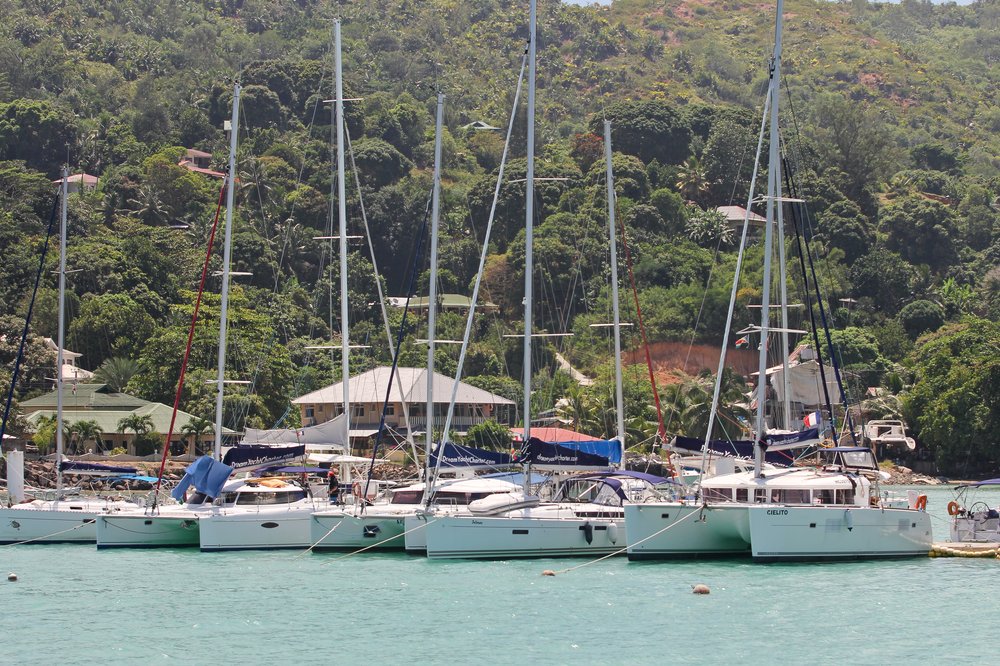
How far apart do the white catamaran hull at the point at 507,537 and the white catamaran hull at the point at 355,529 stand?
7.57 feet

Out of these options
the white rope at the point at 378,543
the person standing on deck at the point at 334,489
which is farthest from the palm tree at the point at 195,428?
the white rope at the point at 378,543

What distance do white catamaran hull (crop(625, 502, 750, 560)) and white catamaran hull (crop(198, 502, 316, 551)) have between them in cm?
919

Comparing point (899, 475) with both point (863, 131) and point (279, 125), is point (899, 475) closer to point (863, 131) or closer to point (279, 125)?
point (863, 131)

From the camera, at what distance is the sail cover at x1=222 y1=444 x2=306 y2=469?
4150 cm

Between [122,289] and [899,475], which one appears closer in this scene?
[899,475]

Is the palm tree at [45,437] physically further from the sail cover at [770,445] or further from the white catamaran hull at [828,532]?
the white catamaran hull at [828,532]

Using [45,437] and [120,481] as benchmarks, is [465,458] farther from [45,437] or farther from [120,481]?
[45,437]

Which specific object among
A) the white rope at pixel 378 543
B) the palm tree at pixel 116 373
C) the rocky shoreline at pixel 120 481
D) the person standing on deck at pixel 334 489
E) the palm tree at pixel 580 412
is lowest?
the white rope at pixel 378 543

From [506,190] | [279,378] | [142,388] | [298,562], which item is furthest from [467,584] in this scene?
[506,190]

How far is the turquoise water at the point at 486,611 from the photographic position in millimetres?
27359

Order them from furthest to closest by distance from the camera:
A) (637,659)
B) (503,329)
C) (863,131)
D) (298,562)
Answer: (863,131) < (503,329) < (298,562) < (637,659)

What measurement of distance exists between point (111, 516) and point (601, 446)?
14160 mm

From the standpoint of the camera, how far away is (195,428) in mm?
75812

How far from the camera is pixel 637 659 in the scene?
26531mm
